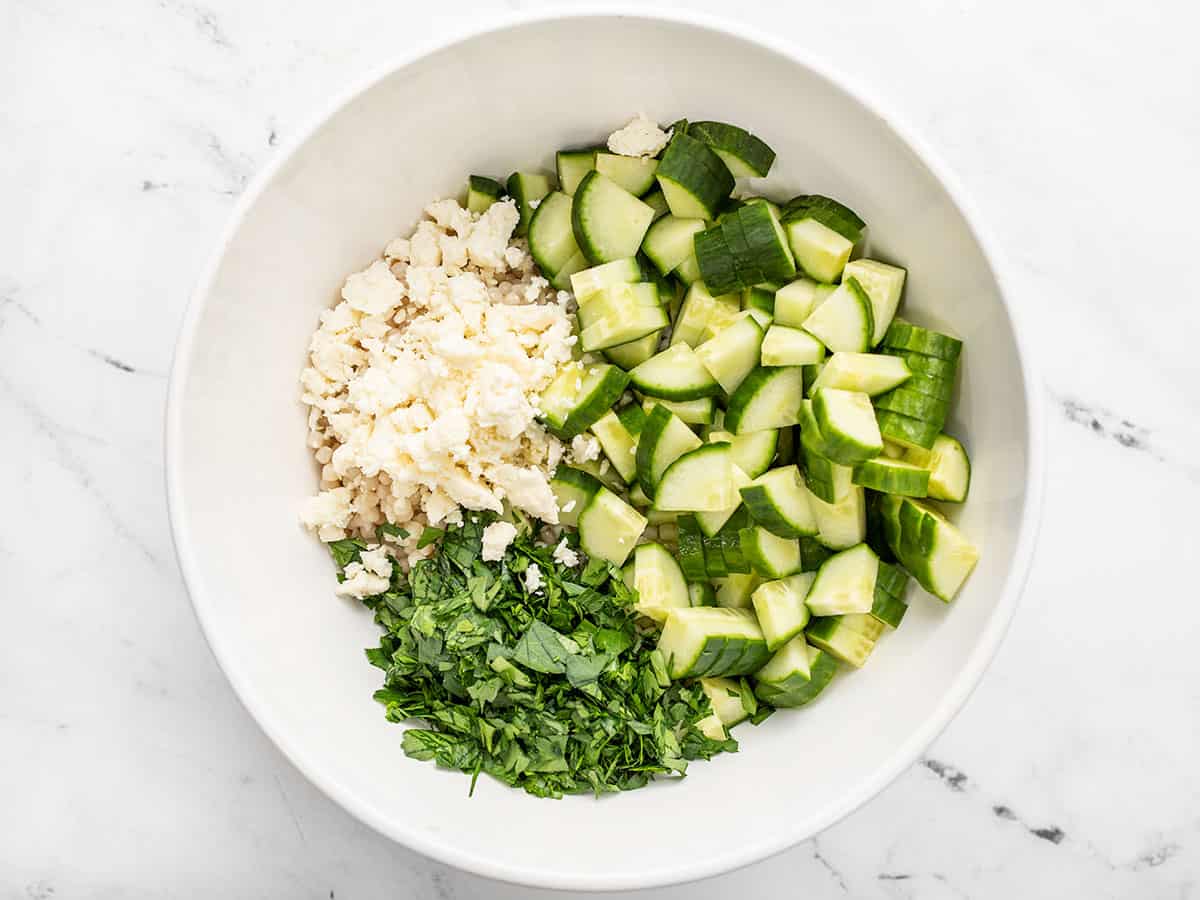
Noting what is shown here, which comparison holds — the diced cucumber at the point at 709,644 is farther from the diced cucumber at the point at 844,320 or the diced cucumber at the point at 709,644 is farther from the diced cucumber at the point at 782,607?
the diced cucumber at the point at 844,320

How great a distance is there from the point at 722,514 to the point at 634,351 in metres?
0.32

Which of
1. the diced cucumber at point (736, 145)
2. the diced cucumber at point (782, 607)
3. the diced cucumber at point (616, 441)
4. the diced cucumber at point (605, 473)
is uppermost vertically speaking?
the diced cucumber at point (736, 145)

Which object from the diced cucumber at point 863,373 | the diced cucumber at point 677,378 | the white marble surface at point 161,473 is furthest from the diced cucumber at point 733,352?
the white marble surface at point 161,473

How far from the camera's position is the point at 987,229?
1.57 metres

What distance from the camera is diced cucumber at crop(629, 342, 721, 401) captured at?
174 cm

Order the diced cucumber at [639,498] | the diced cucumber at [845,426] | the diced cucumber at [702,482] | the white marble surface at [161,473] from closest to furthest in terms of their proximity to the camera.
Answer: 1. the diced cucumber at [845,426]
2. the diced cucumber at [702,482]
3. the diced cucumber at [639,498]
4. the white marble surface at [161,473]

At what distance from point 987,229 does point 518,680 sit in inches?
41.1

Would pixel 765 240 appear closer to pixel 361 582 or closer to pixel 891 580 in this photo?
pixel 891 580

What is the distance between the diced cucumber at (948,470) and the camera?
1.66 m

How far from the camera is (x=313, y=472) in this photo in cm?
186

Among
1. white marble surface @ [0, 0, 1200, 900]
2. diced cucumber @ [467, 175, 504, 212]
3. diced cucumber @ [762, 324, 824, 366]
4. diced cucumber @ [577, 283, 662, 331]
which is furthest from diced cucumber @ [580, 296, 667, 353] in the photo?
white marble surface @ [0, 0, 1200, 900]

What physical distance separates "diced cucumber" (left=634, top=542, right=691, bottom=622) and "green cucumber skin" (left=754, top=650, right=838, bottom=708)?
0.68 ft

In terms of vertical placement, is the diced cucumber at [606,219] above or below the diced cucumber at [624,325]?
above

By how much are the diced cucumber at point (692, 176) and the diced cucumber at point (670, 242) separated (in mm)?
23
